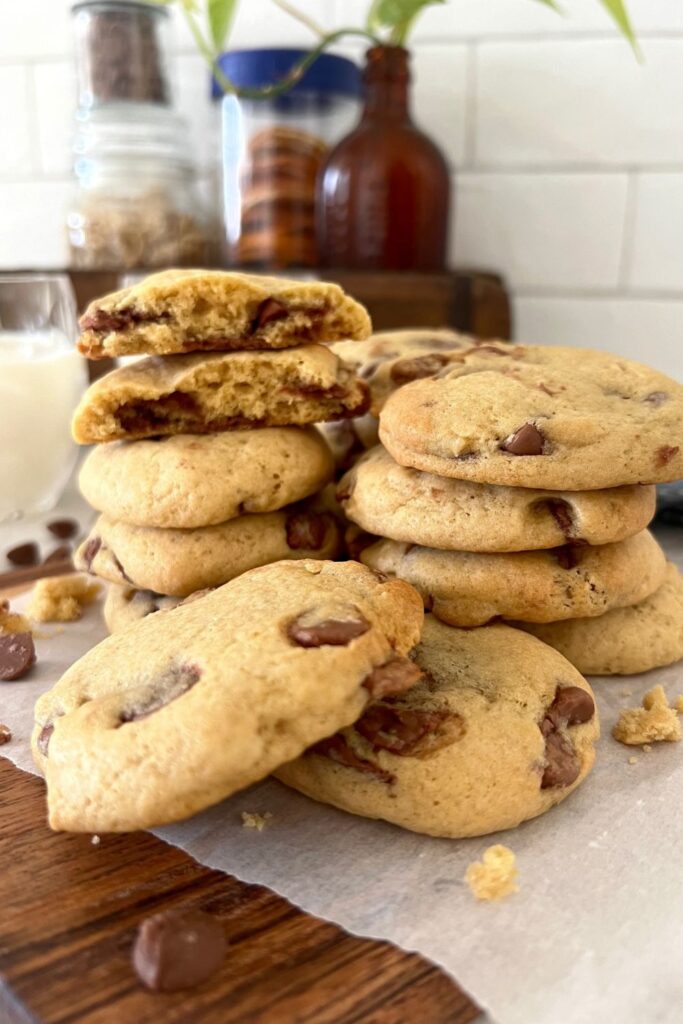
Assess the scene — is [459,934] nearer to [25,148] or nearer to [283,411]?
[283,411]

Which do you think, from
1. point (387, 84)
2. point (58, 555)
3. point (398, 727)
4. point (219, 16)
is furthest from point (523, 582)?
point (219, 16)

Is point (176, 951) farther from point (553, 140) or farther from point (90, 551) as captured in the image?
point (553, 140)

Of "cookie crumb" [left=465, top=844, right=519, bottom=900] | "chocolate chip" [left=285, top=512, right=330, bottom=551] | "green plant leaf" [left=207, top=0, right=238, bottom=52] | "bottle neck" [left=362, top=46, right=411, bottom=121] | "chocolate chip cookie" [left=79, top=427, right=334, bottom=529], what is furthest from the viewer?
"green plant leaf" [left=207, top=0, right=238, bottom=52]

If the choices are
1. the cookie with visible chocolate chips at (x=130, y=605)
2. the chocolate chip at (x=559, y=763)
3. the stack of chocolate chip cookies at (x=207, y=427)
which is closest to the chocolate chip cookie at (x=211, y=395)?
the stack of chocolate chip cookies at (x=207, y=427)

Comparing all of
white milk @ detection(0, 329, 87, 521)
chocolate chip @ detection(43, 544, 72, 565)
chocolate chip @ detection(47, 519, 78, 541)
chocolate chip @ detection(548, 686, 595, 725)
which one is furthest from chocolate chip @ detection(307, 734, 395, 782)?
white milk @ detection(0, 329, 87, 521)

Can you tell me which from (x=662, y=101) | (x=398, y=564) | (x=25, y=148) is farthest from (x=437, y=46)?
(x=398, y=564)

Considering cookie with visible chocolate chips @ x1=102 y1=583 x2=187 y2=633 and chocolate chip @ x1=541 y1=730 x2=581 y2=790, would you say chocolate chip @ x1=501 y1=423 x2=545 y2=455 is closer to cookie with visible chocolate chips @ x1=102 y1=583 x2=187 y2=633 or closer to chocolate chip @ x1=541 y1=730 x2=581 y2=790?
chocolate chip @ x1=541 y1=730 x2=581 y2=790

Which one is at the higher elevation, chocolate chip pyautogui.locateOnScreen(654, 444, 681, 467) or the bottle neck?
the bottle neck

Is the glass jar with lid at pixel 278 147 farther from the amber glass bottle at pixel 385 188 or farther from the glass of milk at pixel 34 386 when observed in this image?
the glass of milk at pixel 34 386
